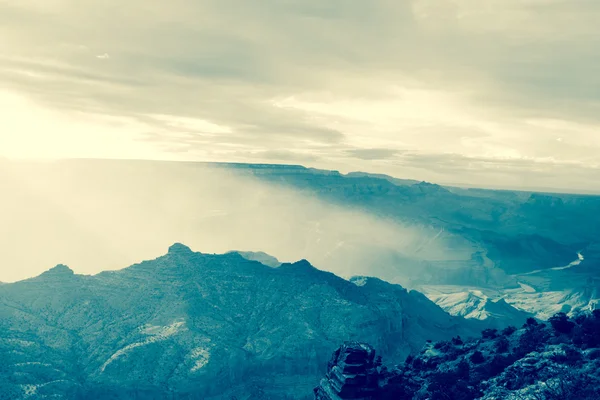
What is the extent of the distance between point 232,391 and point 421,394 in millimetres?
58174

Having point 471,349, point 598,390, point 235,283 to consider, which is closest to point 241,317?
point 235,283

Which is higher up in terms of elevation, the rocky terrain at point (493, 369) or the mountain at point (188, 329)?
the rocky terrain at point (493, 369)

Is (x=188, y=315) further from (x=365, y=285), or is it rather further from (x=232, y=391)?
(x=365, y=285)

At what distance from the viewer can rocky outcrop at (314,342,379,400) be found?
8006cm

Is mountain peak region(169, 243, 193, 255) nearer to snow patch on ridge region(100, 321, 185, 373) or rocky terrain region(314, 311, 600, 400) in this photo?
snow patch on ridge region(100, 321, 185, 373)

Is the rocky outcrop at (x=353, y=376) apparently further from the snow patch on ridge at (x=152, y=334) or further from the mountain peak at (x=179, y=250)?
the mountain peak at (x=179, y=250)

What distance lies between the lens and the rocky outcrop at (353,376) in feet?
263

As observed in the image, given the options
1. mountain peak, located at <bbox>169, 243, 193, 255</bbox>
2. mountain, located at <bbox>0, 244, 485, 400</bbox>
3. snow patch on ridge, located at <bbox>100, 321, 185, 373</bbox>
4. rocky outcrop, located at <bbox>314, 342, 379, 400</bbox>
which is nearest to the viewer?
rocky outcrop, located at <bbox>314, 342, 379, 400</bbox>

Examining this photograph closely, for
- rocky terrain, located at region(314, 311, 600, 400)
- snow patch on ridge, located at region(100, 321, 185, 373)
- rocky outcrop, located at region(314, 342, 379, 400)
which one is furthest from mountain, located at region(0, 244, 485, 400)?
rocky outcrop, located at region(314, 342, 379, 400)

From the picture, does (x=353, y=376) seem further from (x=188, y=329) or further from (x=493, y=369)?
(x=188, y=329)

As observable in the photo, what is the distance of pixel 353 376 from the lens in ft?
262

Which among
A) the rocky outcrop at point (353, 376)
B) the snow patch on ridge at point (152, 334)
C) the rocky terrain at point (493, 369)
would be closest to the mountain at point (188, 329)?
the snow patch on ridge at point (152, 334)

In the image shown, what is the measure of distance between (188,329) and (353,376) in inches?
2425

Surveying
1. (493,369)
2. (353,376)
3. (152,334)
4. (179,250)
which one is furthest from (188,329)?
(493,369)
